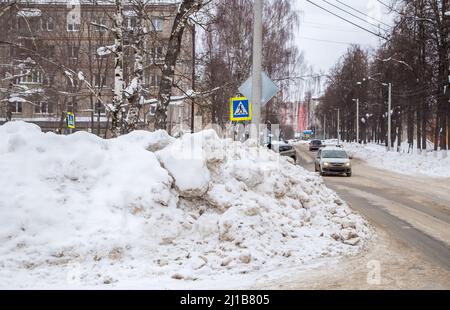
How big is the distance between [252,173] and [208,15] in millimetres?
8660

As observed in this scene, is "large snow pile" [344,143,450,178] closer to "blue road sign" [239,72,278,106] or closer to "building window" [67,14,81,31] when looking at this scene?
"blue road sign" [239,72,278,106]

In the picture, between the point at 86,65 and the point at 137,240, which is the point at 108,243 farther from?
the point at 86,65

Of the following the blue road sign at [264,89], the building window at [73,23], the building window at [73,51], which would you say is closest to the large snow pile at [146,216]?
the blue road sign at [264,89]

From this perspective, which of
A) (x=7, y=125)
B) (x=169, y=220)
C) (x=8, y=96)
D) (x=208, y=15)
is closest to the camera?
(x=169, y=220)

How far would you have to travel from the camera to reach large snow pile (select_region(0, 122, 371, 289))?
5.76 m

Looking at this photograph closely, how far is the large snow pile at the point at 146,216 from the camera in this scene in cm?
576

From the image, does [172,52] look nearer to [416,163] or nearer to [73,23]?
[73,23]

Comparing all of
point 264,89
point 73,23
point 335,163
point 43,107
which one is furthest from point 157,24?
point 43,107

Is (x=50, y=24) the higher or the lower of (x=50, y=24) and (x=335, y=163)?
the higher

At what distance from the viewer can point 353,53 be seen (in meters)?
70.3

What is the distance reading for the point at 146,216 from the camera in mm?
6727

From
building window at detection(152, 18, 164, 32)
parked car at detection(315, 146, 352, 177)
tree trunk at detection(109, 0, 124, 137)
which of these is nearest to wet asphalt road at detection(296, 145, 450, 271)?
parked car at detection(315, 146, 352, 177)

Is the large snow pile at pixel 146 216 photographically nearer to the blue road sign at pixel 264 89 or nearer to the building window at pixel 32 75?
the blue road sign at pixel 264 89
